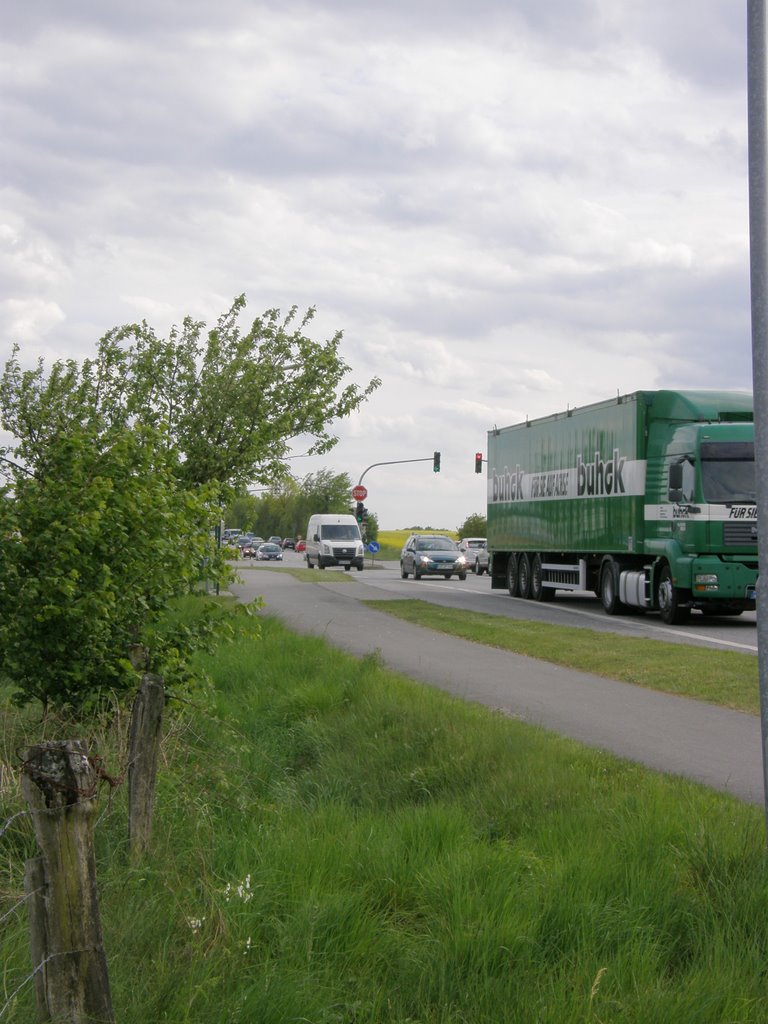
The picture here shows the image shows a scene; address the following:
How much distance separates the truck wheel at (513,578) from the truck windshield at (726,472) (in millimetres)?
11624

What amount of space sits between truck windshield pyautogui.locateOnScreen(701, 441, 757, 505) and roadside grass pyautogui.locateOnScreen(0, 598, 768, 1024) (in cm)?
1423

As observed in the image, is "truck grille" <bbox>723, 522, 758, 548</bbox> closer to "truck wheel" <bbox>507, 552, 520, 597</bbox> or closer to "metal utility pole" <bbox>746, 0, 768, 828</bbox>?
"truck wheel" <bbox>507, 552, 520, 597</bbox>

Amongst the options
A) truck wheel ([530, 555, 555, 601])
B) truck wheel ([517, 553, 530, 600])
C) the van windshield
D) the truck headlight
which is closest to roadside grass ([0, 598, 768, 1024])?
the truck headlight

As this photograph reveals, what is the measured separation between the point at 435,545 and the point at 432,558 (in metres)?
1.23

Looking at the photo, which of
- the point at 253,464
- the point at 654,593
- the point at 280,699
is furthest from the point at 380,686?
the point at 654,593

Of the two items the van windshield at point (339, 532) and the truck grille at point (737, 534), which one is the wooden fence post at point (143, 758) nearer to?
the truck grille at point (737, 534)

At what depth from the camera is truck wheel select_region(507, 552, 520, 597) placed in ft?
109

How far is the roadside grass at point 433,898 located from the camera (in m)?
4.30

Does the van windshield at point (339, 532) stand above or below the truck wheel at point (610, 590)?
above

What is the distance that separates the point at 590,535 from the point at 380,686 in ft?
52.4

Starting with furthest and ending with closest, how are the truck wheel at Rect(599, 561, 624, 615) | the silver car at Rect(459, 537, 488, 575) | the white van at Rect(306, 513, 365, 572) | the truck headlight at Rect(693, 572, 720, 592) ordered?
the silver car at Rect(459, 537, 488, 575), the white van at Rect(306, 513, 365, 572), the truck wheel at Rect(599, 561, 624, 615), the truck headlight at Rect(693, 572, 720, 592)

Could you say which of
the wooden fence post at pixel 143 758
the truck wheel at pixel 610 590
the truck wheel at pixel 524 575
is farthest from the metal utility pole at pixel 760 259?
the truck wheel at pixel 524 575

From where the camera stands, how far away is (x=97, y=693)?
8.48 meters

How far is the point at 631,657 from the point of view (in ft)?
51.5
